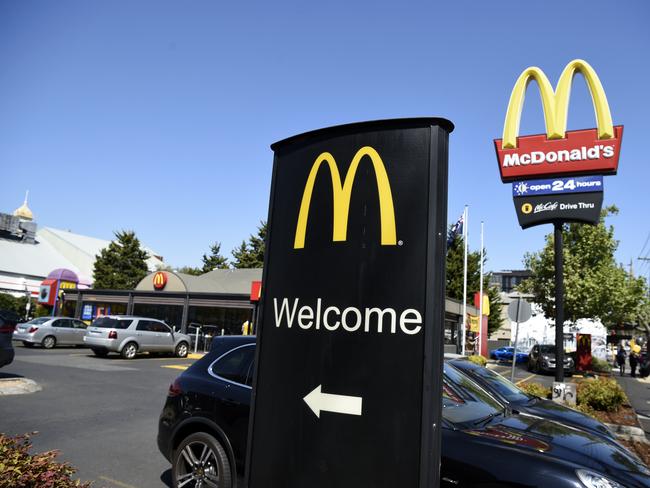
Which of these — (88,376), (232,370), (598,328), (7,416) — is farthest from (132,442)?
(598,328)

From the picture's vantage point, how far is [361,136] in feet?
6.72

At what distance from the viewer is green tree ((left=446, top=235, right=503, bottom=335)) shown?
Answer: 44.1 m

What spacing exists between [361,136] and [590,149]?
1083cm

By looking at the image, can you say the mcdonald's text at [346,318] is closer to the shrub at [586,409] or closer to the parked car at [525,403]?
the parked car at [525,403]

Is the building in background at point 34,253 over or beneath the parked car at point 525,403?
over

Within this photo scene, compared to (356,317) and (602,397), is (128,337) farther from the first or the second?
(356,317)

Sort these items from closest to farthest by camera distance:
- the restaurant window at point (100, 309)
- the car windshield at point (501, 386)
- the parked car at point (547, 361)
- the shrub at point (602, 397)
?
the car windshield at point (501, 386) < the shrub at point (602, 397) < the parked car at point (547, 361) < the restaurant window at point (100, 309)

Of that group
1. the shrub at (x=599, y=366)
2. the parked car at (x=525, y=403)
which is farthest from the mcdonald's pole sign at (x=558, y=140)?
the shrub at (x=599, y=366)

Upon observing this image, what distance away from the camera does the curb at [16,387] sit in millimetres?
9617

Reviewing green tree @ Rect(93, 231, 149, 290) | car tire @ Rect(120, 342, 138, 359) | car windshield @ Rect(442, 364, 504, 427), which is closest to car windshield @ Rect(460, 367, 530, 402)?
car windshield @ Rect(442, 364, 504, 427)

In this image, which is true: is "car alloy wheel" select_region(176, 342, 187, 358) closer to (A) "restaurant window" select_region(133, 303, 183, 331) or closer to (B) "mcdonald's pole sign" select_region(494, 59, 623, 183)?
(A) "restaurant window" select_region(133, 303, 183, 331)

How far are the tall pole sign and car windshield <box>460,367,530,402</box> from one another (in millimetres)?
4611

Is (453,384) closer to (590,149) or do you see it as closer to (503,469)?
(503,469)

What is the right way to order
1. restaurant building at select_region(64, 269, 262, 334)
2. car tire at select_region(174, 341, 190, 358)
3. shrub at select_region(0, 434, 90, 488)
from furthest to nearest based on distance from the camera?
restaurant building at select_region(64, 269, 262, 334)
car tire at select_region(174, 341, 190, 358)
shrub at select_region(0, 434, 90, 488)
